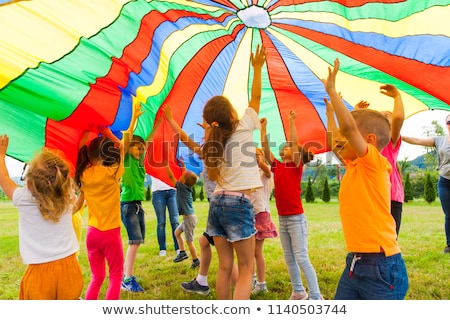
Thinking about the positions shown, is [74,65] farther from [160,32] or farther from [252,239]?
[252,239]

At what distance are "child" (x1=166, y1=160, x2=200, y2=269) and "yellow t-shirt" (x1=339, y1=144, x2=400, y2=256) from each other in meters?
2.51

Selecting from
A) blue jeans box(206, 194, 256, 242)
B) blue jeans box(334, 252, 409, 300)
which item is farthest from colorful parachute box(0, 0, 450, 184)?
blue jeans box(334, 252, 409, 300)

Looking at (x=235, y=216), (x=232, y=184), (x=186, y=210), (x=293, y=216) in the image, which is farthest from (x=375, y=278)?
(x=186, y=210)

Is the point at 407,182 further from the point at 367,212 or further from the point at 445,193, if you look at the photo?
the point at 367,212

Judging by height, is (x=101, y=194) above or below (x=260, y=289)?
above

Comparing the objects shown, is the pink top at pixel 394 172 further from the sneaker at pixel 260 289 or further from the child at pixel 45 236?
the child at pixel 45 236

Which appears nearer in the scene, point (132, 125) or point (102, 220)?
point (102, 220)

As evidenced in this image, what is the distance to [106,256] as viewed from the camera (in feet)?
9.06

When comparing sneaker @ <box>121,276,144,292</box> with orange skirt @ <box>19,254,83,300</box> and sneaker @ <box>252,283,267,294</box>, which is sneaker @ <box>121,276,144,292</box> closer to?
sneaker @ <box>252,283,267,294</box>

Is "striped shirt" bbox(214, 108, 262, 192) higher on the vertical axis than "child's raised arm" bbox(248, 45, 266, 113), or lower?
lower

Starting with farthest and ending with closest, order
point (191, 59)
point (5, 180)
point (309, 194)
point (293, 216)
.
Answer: point (309, 194) → point (191, 59) → point (293, 216) → point (5, 180)

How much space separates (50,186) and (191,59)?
1798mm

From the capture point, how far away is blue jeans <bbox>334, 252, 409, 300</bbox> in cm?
175

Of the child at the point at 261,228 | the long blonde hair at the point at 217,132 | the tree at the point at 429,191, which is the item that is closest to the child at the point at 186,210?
the child at the point at 261,228
